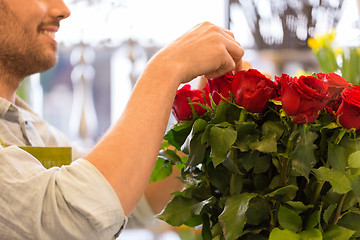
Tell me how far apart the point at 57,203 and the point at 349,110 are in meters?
0.41

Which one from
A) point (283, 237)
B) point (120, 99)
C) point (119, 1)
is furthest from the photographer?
point (120, 99)

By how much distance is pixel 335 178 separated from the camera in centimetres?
62

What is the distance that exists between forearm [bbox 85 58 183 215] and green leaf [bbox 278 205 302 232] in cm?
20

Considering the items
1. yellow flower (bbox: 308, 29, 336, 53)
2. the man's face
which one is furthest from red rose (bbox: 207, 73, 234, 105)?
yellow flower (bbox: 308, 29, 336, 53)

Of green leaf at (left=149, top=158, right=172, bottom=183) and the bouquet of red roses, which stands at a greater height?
the bouquet of red roses

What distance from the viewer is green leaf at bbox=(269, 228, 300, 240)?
0.62 m

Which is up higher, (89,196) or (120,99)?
(89,196)

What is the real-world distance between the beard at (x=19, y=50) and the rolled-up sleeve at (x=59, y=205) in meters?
0.45

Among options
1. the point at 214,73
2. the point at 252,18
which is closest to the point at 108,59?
the point at 252,18

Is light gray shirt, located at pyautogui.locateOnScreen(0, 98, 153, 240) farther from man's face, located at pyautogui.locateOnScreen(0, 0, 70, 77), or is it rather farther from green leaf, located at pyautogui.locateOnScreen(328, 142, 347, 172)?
man's face, located at pyautogui.locateOnScreen(0, 0, 70, 77)

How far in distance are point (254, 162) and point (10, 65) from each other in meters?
0.69

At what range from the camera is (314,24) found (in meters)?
2.20

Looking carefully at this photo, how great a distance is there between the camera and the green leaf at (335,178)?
0.61 meters

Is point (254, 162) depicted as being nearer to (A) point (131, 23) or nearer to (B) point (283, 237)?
(B) point (283, 237)
